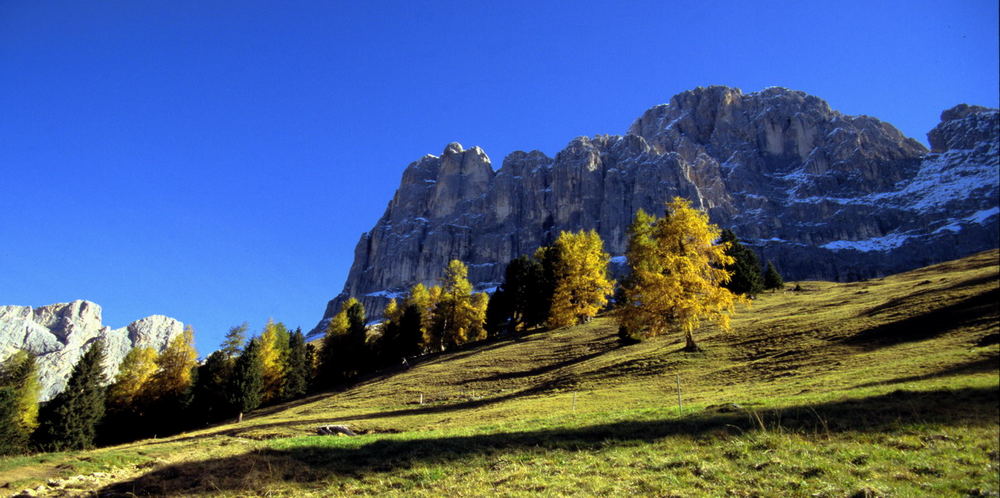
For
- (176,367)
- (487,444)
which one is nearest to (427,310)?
(176,367)

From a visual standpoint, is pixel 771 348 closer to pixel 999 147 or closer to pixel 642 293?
pixel 642 293

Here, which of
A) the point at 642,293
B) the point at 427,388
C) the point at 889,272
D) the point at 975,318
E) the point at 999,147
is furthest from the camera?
the point at 999,147

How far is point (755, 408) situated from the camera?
13953 millimetres

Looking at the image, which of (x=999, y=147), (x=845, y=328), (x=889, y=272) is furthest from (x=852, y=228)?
(x=845, y=328)

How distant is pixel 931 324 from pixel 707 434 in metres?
18.5

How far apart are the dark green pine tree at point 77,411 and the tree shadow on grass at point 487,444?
117 ft

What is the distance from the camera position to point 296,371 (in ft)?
190

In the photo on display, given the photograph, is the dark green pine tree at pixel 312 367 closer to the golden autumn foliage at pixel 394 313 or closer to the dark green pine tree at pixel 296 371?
the dark green pine tree at pixel 296 371

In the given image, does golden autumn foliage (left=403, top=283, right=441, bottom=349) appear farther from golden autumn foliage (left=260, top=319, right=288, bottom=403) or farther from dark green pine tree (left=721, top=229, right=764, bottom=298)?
dark green pine tree (left=721, top=229, right=764, bottom=298)

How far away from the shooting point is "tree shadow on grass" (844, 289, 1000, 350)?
20.7 m

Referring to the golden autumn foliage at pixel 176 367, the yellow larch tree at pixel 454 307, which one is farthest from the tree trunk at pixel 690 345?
the golden autumn foliage at pixel 176 367

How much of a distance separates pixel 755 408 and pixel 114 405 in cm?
6473

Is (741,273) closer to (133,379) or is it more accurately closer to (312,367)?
(312,367)

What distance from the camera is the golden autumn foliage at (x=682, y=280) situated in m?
30.5
